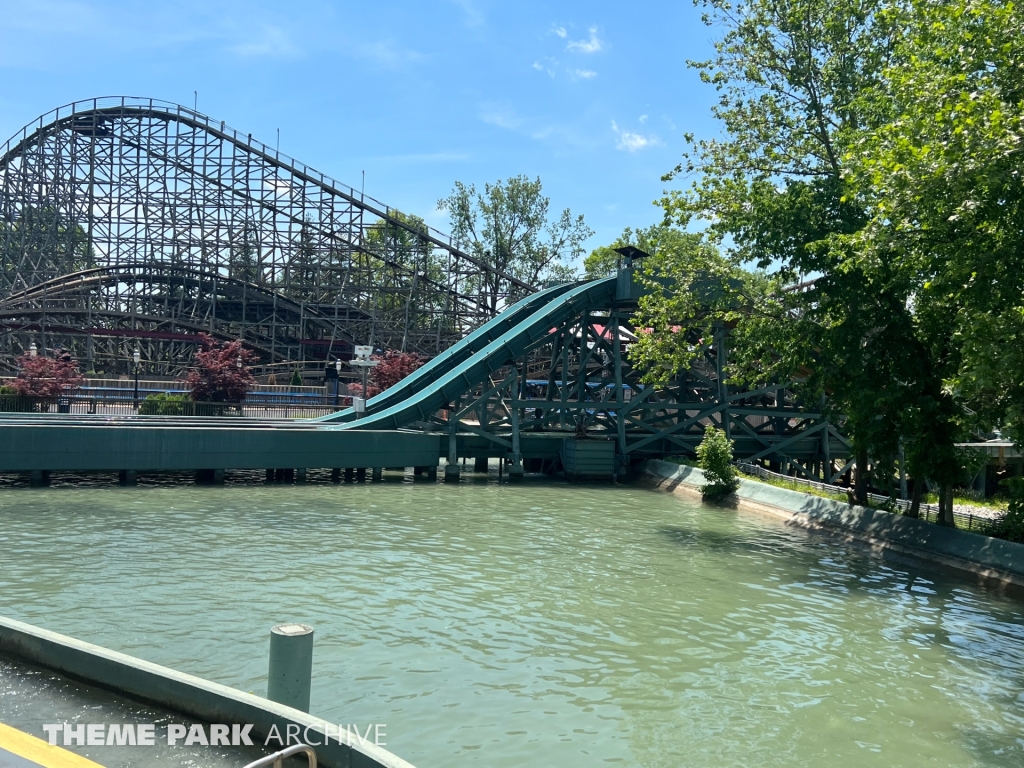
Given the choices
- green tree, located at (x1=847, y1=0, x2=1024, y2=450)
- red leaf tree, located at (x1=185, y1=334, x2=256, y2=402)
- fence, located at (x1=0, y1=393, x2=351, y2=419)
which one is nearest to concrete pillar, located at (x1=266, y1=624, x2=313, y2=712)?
green tree, located at (x1=847, y1=0, x2=1024, y2=450)

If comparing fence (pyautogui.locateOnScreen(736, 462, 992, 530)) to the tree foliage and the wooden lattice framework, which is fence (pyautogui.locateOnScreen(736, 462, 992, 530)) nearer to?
the tree foliage

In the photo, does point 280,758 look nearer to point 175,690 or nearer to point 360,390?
point 175,690

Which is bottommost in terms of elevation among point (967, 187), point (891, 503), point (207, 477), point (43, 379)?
point (207, 477)

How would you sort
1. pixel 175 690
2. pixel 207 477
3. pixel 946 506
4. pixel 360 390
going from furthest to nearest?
1. pixel 360 390
2. pixel 207 477
3. pixel 946 506
4. pixel 175 690

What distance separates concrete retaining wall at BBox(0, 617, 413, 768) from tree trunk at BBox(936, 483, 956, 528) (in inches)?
653

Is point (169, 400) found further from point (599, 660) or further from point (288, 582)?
point (599, 660)

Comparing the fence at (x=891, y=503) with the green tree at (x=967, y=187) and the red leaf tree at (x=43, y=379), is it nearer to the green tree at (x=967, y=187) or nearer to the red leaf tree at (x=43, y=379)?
the green tree at (x=967, y=187)

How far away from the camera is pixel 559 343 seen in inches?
1387

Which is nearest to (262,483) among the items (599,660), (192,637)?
(192,637)

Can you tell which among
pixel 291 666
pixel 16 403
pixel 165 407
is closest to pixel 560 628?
pixel 291 666

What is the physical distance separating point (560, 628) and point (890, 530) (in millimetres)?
11414

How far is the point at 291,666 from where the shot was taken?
19.2 ft

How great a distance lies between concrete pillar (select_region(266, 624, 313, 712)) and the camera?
230 inches

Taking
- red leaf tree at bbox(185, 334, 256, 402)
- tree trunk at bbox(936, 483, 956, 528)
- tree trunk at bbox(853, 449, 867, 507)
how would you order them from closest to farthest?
1. tree trunk at bbox(936, 483, 956, 528)
2. tree trunk at bbox(853, 449, 867, 507)
3. red leaf tree at bbox(185, 334, 256, 402)
